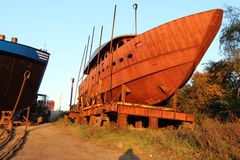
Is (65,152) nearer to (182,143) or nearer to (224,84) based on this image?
(182,143)

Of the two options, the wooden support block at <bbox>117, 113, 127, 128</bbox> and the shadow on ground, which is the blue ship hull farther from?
the shadow on ground

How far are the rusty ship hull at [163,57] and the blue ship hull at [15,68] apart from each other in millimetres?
5155

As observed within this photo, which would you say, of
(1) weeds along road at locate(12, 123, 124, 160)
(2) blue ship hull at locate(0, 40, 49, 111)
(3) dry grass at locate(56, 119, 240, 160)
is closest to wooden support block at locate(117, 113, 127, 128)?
(3) dry grass at locate(56, 119, 240, 160)

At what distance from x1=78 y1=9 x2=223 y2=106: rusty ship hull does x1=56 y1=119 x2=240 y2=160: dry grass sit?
3444 millimetres

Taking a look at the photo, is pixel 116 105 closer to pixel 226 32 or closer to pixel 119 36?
pixel 119 36

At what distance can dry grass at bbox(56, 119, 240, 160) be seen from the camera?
275 inches

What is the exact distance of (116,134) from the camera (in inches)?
434

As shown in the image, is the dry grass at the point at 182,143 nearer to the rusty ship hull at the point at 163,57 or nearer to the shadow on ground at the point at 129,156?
the shadow on ground at the point at 129,156

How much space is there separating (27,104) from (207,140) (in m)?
13.7

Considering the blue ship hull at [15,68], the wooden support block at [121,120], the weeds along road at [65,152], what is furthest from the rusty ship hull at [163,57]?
the blue ship hull at [15,68]

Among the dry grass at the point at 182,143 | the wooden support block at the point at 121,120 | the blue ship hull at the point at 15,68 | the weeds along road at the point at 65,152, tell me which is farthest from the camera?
the blue ship hull at the point at 15,68

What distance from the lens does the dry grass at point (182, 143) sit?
700cm

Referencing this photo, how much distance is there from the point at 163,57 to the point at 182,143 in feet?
18.2

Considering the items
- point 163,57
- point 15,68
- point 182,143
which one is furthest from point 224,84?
point 15,68
